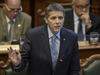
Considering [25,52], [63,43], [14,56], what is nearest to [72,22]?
[63,43]

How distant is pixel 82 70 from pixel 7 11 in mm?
1409

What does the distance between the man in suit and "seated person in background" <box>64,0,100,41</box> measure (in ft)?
3.86

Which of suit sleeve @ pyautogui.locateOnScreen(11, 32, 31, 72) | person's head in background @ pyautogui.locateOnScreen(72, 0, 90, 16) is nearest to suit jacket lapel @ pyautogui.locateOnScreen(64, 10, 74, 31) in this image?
person's head in background @ pyautogui.locateOnScreen(72, 0, 90, 16)

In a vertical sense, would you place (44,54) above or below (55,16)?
below

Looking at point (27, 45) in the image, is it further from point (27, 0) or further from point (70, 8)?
point (27, 0)

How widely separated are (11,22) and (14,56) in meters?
1.40

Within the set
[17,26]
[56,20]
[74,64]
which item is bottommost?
[74,64]

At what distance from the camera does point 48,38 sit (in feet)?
4.88

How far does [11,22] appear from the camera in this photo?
8.45ft

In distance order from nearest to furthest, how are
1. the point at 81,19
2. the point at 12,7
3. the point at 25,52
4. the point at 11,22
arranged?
the point at 25,52, the point at 12,7, the point at 11,22, the point at 81,19

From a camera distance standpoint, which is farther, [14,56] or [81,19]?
[81,19]

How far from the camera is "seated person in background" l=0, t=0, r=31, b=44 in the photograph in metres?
2.47

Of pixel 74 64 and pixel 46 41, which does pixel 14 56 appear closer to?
pixel 46 41

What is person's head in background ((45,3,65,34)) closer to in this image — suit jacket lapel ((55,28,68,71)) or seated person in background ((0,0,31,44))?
suit jacket lapel ((55,28,68,71))
